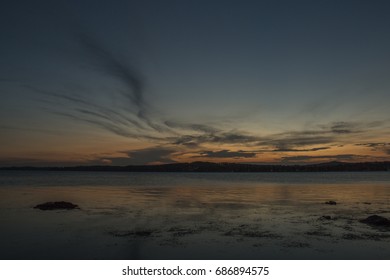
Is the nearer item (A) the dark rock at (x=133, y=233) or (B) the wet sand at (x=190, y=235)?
(B) the wet sand at (x=190, y=235)

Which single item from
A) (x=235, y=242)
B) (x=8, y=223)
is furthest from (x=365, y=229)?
(x=8, y=223)

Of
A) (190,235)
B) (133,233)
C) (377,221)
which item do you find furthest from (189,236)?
(377,221)

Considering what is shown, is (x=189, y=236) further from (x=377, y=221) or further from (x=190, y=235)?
(x=377, y=221)

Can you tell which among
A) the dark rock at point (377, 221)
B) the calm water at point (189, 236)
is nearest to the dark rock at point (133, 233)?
the calm water at point (189, 236)

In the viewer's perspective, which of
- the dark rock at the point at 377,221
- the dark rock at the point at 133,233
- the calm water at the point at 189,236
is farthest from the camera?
the dark rock at the point at 377,221

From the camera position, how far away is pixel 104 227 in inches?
1037

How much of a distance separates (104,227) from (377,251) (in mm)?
18820

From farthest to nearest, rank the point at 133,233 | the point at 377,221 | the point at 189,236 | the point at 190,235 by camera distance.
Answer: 1. the point at 377,221
2. the point at 133,233
3. the point at 190,235
4. the point at 189,236

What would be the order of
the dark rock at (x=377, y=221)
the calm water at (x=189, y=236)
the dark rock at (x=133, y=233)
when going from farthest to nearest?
the dark rock at (x=377, y=221) → the dark rock at (x=133, y=233) → the calm water at (x=189, y=236)

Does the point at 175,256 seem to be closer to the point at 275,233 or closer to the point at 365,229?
the point at 275,233

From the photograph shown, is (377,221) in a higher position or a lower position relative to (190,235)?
higher

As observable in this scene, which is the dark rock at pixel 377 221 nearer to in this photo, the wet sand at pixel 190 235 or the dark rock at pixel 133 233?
the wet sand at pixel 190 235

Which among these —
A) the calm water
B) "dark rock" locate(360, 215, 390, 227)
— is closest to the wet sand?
the calm water
